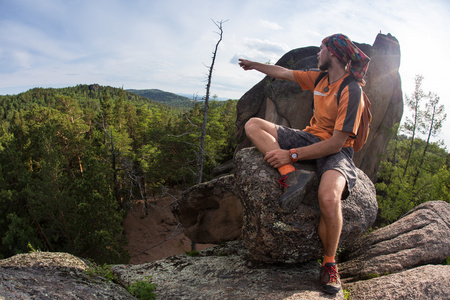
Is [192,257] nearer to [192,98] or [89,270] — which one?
[89,270]

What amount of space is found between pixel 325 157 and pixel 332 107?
2.35 ft

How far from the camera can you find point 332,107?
3.64 m

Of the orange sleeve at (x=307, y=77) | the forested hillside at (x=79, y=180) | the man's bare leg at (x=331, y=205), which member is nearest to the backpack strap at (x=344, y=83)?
the orange sleeve at (x=307, y=77)

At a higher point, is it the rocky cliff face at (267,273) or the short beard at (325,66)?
the short beard at (325,66)

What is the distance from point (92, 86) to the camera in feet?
538

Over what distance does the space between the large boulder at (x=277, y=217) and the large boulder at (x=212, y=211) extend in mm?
2249

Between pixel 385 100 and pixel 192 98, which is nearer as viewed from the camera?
pixel 192 98

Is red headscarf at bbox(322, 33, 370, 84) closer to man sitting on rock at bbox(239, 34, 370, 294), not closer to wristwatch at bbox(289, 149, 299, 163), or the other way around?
man sitting on rock at bbox(239, 34, 370, 294)

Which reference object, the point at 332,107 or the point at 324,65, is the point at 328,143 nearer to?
the point at 332,107

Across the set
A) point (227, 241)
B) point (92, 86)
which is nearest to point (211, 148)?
point (227, 241)

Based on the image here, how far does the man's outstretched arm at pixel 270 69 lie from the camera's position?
14.1 ft

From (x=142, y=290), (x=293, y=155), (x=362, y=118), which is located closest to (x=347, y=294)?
(x=293, y=155)

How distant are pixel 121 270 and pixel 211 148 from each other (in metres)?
15.8

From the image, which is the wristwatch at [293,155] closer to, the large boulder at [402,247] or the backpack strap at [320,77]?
the backpack strap at [320,77]
